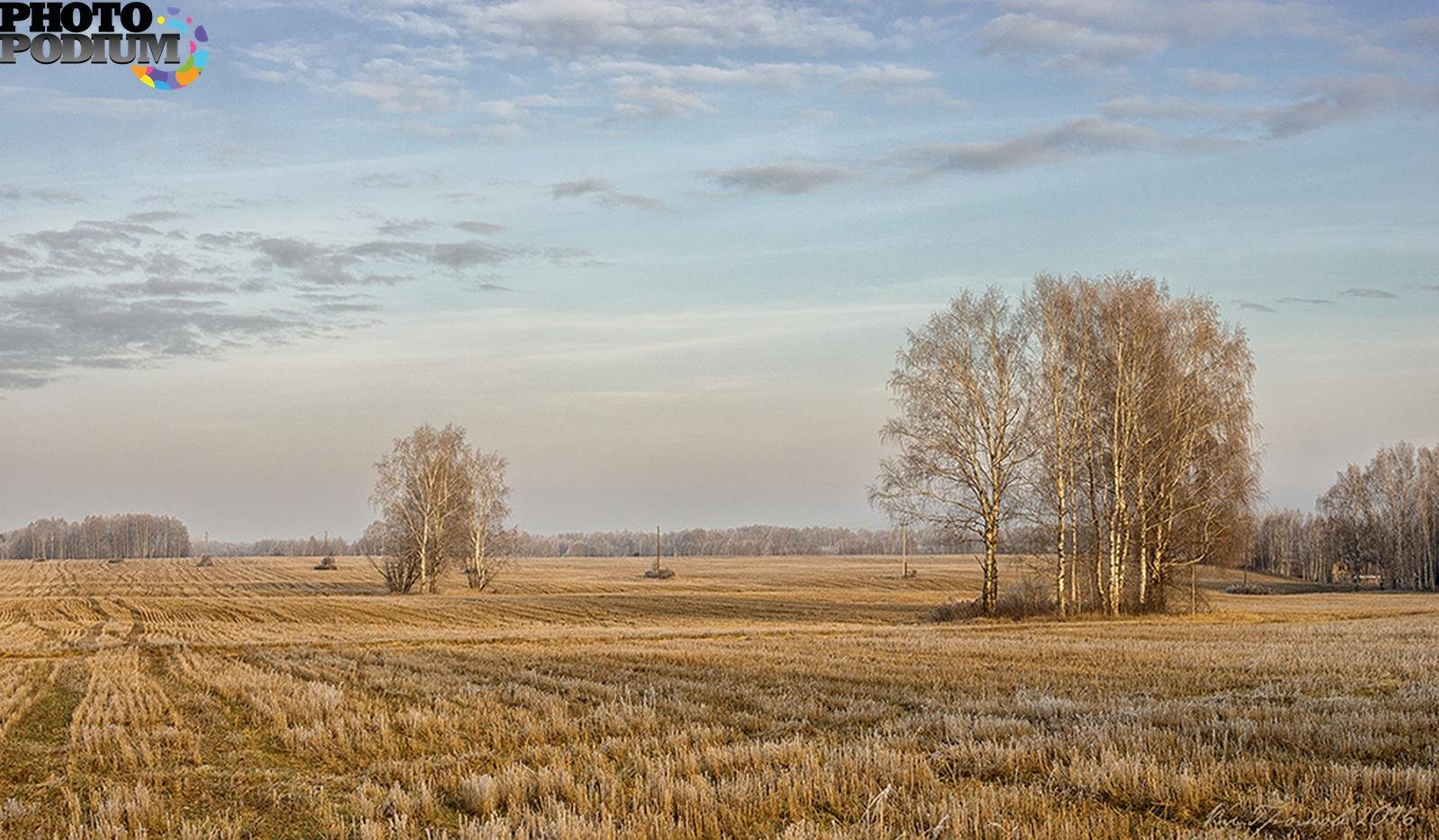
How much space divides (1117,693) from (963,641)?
1164 centimetres

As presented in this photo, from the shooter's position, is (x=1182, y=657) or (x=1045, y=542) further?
(x=1045, y=542)

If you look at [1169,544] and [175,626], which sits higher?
[1169,544]

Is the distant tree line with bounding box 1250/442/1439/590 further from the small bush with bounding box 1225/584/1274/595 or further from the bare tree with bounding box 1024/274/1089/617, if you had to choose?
the bare tree with bounding box 1024/274/1089/617

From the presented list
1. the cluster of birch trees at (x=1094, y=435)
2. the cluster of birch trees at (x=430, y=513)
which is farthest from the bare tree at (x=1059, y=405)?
the cluster of birch trees at (x=430, y=513)

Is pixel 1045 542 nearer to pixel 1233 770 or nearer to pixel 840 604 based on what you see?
pixel 840 604

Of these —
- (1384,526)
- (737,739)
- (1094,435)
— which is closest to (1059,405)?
(1094,435)

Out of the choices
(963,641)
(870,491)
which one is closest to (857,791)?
(963,641)

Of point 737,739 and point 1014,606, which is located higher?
point 737,739

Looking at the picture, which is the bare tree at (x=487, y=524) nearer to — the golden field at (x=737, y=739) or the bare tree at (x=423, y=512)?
the bare tree at (x=423, y=512)

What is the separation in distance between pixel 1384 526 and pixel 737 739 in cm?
11311

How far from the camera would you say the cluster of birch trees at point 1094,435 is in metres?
39.9

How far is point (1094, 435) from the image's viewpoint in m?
41.3

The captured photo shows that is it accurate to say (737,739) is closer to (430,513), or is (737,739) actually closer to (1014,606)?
(1014,606)

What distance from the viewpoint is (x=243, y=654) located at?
26.1 metres
